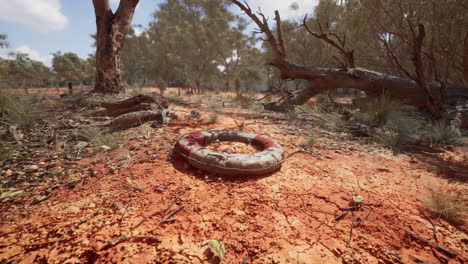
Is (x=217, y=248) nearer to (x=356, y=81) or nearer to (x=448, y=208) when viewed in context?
(x=448, y=208)

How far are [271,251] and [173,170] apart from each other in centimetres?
128

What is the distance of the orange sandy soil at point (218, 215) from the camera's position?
1200 mm

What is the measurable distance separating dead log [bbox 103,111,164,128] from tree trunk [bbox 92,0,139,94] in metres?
3.39

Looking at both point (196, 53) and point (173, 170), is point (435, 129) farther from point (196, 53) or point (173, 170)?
point (196, 53)

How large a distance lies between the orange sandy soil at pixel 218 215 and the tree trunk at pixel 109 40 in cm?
455

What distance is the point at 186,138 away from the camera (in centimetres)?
249

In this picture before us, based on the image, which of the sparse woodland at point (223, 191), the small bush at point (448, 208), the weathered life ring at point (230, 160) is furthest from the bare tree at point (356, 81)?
the small bush at point (448, 208)

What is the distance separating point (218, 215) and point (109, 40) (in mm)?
6601

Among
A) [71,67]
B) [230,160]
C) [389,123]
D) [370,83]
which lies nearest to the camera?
[230,160]

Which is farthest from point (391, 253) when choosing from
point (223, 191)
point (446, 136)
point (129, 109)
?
point (129, 109)

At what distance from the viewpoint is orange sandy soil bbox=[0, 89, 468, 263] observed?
120cm

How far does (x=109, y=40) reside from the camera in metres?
5.84

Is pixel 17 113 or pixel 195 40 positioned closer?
pixel 17 113

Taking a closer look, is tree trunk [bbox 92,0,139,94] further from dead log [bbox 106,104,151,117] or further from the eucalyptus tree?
the eucalyptus tree
